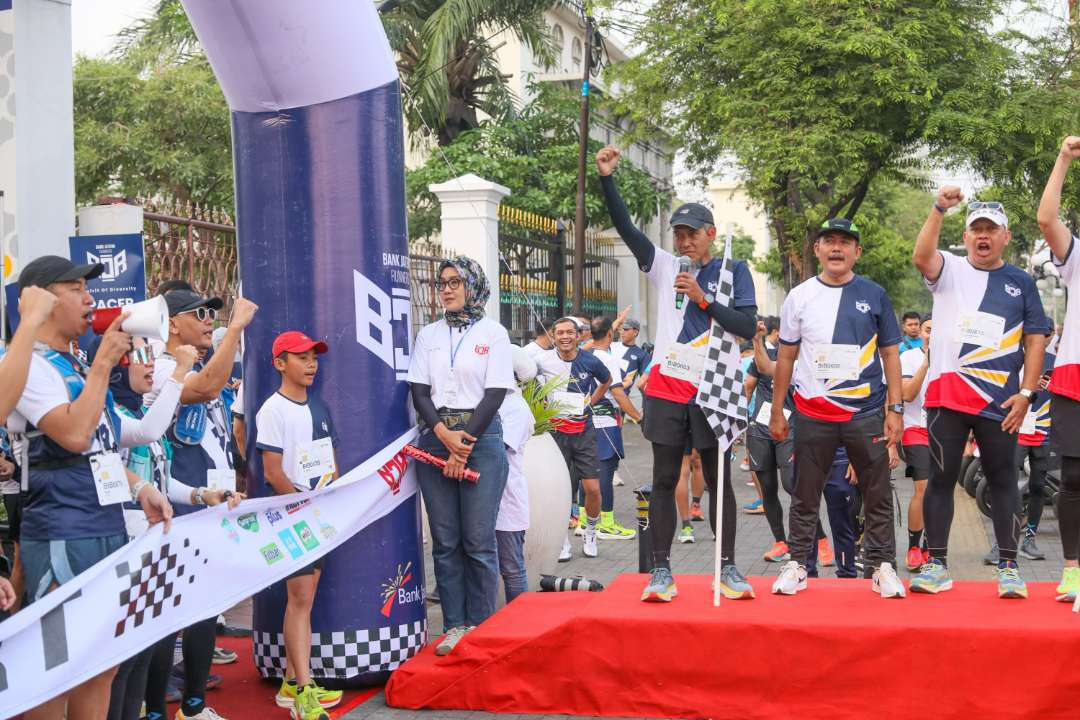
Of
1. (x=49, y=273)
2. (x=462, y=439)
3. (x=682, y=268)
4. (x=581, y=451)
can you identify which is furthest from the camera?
(x=581, y=451)

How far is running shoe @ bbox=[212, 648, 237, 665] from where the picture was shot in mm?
6809

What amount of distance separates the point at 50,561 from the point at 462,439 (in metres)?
2.42

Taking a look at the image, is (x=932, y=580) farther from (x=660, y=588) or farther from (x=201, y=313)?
(x=201, y=313)

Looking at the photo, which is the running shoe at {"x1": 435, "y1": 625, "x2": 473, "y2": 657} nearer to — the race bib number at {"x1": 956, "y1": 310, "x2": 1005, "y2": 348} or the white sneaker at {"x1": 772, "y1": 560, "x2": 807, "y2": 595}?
the white sneaker at {"x1": 772, "y1": 560, "x2": 807, "y2": 595}

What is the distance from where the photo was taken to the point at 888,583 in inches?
234

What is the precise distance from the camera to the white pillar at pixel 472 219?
14430mm

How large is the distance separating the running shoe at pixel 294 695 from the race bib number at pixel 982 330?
362 cm

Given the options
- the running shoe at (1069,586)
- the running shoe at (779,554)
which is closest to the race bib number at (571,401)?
the running shoe at (779,554)

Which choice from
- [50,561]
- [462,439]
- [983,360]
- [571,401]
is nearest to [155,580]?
[50,561]

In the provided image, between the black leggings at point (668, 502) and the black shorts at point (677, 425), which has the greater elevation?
the black shorts at point (677, 425)

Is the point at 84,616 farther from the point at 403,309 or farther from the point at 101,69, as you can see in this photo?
the point at 101,69

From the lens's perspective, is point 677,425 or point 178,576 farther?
point 677,425

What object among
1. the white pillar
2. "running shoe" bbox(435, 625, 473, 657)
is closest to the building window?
the white pillar

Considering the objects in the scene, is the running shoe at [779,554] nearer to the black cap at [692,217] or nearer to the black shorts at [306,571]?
the black cap at [692,217]
